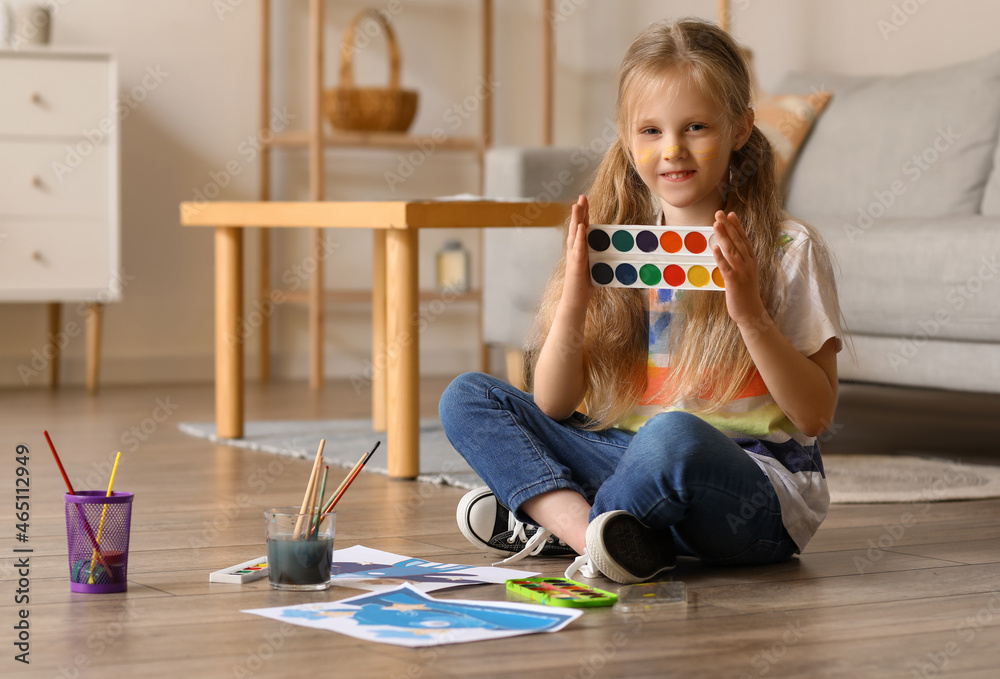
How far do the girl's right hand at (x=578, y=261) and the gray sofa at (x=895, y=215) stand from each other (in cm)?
99

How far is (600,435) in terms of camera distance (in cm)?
136

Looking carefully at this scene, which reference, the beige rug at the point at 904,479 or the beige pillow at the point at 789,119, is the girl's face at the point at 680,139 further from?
the beige pillow at the point at 789,119

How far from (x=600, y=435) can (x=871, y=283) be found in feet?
3.17

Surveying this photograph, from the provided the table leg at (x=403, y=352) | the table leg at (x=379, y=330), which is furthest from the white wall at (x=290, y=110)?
the table leg at (x=403, y=352)

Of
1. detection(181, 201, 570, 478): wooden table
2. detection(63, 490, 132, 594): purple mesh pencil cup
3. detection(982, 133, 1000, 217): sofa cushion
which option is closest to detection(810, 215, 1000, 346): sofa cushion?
detection(982, 133, 1000, 217): sofa cushion

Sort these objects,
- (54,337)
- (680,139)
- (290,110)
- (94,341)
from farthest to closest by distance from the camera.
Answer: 1. (290,110)
2. (54,337)
3. (94,341)
4. (680,139)

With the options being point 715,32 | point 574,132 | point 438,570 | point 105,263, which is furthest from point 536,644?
point 574,132

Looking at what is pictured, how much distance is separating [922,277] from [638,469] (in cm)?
106

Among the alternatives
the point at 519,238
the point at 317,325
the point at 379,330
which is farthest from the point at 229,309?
the point at 317,325

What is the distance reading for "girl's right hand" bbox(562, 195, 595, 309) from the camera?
1195 mm

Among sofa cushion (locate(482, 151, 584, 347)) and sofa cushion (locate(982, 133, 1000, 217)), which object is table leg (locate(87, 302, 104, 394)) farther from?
sofa cushion (locate(982, 133, 1000, 217))

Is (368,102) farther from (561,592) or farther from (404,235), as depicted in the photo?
(561,592)

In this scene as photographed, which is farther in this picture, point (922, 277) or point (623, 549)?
point (922, 277)

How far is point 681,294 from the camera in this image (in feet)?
4.33
